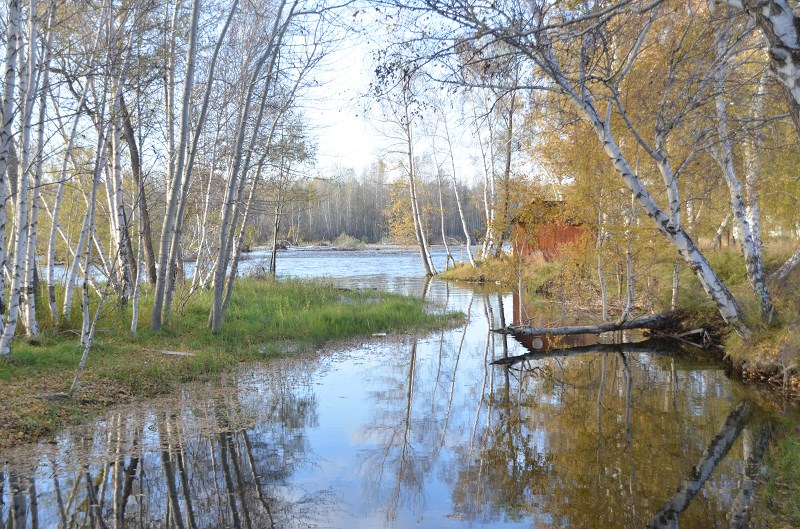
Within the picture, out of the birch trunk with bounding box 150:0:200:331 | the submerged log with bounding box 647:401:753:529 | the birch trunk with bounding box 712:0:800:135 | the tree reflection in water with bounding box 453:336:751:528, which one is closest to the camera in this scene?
the birch trunk with bounding box 712:0:800:135

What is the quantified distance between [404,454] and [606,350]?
22.3 ft

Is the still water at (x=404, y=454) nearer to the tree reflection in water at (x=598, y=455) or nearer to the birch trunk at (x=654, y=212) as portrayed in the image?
the tree reflection in water at (x=598, y=455)

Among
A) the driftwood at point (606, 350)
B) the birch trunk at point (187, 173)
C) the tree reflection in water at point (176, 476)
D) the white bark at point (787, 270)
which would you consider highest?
the birch trunk at point (187, 173)

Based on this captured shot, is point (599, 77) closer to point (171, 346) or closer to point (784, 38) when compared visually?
point (784, 38)

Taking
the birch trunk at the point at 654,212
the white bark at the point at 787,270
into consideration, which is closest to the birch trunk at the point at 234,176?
the birch trunk at the point at 654,212

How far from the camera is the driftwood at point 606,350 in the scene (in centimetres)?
1099

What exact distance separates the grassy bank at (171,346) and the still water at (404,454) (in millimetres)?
422

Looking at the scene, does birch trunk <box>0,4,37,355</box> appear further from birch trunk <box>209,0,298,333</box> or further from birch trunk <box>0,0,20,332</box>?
birch trunk <box>209,0,298,333</box>

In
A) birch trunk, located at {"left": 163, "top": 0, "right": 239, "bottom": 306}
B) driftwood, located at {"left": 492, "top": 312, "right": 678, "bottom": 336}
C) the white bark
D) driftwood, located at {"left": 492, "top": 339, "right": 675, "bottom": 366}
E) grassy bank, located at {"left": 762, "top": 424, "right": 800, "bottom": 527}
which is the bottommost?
driftwood, located at {"left": 492, "top": 339, "right": 675, "bottom": 366}

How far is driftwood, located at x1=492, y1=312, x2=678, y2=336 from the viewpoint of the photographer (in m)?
11.3

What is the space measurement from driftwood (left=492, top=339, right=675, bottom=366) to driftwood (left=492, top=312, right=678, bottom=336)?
1.05 ft

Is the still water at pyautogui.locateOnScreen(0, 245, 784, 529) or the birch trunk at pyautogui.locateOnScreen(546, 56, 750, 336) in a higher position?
the birch trunk at pyautogui.locateOnScreen(546, 56, 750, 336)

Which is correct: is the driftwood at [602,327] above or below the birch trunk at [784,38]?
→ below

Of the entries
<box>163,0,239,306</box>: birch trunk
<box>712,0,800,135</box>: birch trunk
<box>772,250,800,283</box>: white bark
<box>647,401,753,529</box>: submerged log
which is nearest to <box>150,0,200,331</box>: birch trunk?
<box>163,0,239,306</box>: birch trunk
